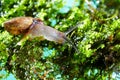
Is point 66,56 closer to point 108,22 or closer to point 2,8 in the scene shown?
point 108,22

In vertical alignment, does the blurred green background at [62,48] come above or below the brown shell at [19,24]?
above

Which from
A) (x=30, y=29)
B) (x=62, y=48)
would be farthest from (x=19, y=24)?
(x=62, y=48)

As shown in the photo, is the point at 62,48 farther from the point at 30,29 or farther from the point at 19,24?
the point at 19,24

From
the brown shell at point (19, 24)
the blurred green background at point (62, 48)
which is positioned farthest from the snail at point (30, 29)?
the blurred green background at point (62, 48)

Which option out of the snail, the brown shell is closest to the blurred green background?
the snail

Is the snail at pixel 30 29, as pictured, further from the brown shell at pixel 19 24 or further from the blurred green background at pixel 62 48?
the blurred green background at pixel 62 48

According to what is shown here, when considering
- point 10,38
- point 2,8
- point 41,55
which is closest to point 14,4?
point 2,8
